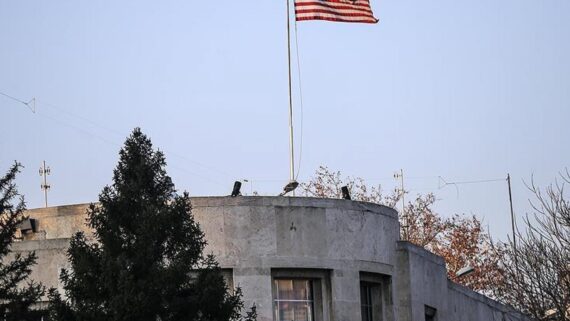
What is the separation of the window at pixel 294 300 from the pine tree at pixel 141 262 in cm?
743

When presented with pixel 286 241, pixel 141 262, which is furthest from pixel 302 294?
pixel 141 262

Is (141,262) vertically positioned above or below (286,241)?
below

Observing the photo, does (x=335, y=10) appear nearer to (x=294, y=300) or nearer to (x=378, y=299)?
(x=378, y=299)

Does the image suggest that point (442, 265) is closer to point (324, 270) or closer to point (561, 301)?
point (324, 270)

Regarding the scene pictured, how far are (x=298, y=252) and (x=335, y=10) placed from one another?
283 inches

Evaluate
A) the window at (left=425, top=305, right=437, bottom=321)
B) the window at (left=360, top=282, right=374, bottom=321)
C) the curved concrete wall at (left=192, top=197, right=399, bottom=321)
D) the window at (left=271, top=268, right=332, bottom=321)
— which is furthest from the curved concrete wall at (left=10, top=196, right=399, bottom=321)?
the window at (left=425, top=305, right=437, bottom=321)

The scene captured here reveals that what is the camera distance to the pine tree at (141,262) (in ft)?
112

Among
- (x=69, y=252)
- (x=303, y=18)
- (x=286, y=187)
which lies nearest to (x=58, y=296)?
(x=69, y=252)

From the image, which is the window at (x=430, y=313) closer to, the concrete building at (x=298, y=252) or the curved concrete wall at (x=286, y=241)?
the concrete building at (x=298, y=252)

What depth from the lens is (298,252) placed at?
42969 millimetres

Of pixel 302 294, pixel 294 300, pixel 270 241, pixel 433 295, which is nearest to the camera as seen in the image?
pixel 270 241

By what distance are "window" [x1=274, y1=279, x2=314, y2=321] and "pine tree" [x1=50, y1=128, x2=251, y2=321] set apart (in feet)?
24.4

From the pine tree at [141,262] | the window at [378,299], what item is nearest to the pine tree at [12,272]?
the pine tree at [141,262]

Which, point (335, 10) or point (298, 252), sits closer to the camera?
point (298, 252)
